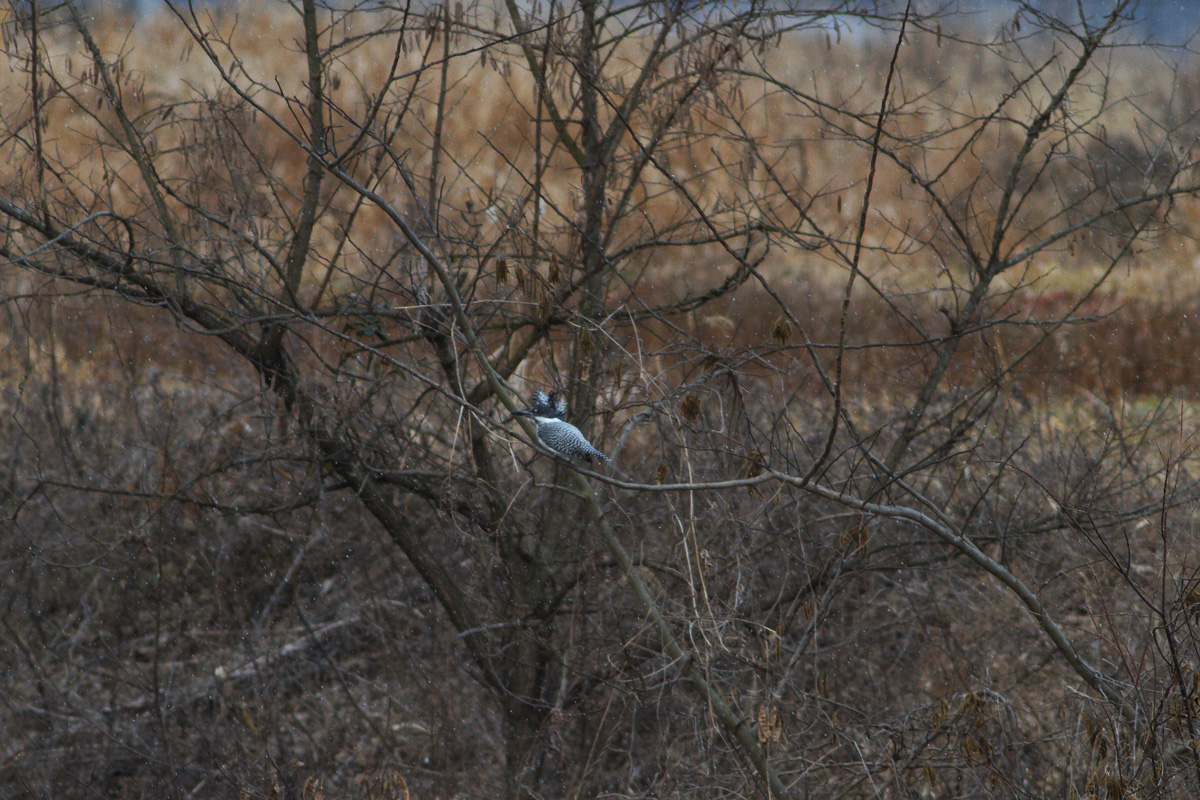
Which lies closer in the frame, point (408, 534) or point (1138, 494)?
point (408, 534)

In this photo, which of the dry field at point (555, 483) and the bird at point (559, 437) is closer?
the bird at point (559, 437)

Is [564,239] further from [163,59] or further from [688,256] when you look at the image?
[163,59]

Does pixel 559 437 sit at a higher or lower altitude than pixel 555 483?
higher

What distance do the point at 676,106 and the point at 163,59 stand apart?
1597cm

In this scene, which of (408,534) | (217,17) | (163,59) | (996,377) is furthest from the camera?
(163,59)

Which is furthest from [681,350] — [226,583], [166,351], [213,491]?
[166,351]

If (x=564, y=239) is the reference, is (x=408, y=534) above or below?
below

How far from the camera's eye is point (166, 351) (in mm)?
8664

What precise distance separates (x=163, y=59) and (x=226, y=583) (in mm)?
13398

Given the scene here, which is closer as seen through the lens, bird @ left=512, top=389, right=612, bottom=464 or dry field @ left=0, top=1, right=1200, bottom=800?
bird @ left=512, top=389, right=612, bottom=464

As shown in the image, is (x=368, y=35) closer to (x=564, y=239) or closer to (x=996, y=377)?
(x=564, y=239)

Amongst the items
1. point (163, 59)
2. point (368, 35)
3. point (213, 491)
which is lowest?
point (213, 491)

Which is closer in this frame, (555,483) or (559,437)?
(559,437)

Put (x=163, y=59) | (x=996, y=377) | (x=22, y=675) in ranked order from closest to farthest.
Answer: (x=996, y=377) < (x=22, y=675) < (x=163, y=59)
